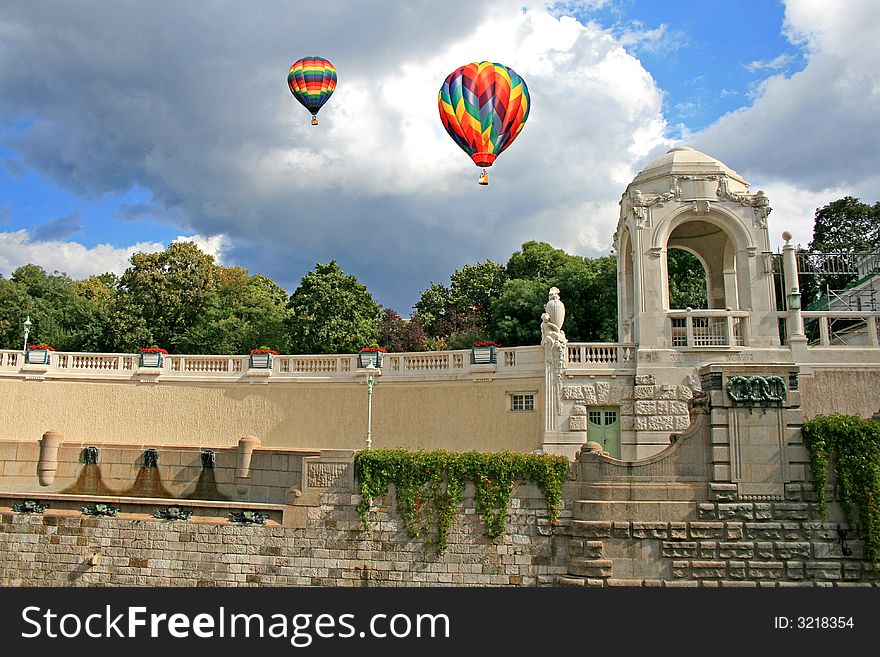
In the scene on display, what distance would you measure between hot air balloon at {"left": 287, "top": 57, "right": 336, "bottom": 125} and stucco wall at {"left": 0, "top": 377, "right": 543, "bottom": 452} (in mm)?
19391

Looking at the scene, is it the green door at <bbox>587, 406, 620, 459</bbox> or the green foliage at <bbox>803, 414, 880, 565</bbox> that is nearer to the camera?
the green foliage at <bbox>803, 414, 880, 565</bbox>

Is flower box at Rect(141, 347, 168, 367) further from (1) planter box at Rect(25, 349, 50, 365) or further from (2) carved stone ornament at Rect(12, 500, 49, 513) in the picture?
(2) carved stone ornament at Rect(12, 500, 49, 513)

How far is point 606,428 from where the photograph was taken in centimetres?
2470

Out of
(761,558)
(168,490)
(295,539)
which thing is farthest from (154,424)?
(761,558)

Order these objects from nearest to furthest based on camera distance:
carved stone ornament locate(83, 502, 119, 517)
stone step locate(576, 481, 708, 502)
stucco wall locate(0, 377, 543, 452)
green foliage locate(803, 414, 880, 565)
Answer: green foliage locate(803, 414, 880, 565), stone step locate(576, 481, 708, 502), carved stone ornament locate(83, 502, 119, 517), stucco wall locate(0, 377, 543, 452)

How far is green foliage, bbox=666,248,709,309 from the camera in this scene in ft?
133

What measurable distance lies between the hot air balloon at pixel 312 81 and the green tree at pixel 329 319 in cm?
1046

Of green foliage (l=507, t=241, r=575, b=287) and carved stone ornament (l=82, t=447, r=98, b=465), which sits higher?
green foliage (l=507, t=241, r=575, b=287)

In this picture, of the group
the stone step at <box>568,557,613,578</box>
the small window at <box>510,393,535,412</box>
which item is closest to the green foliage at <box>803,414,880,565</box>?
the stone step at <box>568,557,613,578</box>

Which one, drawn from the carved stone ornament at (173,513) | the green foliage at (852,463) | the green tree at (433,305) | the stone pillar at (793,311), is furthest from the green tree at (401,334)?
the green foliage at (852,463)

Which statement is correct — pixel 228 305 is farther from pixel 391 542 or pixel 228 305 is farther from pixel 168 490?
pixel 391 542

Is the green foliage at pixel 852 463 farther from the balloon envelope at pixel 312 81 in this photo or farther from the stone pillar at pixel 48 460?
the balloon envelope at pixel 312 81

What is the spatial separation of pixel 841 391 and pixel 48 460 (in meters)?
25.8

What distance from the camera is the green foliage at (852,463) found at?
53.0 ft
